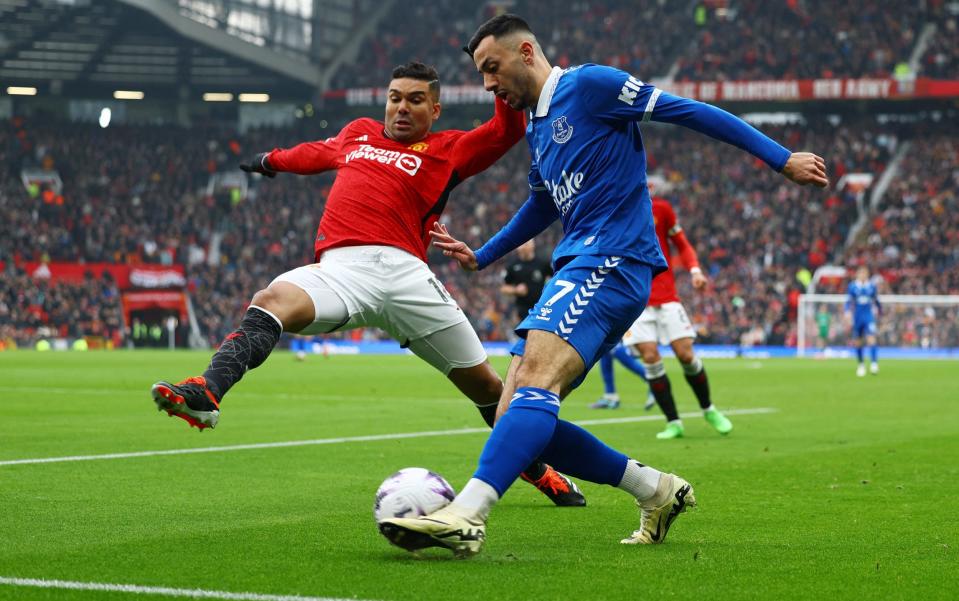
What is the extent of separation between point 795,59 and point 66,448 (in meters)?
40.5

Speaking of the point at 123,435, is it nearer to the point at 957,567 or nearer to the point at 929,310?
the point at 957,567

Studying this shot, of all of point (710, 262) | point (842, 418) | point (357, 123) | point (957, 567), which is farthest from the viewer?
point (710, 262)

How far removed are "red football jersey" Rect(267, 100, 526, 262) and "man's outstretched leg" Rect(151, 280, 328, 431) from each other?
59 cm

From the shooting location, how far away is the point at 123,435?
36.4 ft

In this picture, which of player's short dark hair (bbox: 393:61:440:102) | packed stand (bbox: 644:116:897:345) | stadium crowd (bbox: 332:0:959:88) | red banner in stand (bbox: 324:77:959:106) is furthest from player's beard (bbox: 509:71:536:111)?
stadium crowd (bbox: 332:0:959:88)

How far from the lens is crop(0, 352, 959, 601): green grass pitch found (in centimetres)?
447

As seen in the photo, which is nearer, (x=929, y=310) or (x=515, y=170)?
(x=929, y=310)

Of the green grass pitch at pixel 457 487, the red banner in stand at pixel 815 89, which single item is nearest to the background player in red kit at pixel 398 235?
the green grass pitch at pixel 457 487

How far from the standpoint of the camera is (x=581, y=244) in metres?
5.30

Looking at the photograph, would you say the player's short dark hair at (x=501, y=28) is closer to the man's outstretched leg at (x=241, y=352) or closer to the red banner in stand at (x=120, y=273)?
the man's outstretched leg at (x=241, y=352)

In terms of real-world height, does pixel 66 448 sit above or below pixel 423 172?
below

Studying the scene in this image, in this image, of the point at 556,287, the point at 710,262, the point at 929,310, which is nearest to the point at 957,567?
the point at 556,287

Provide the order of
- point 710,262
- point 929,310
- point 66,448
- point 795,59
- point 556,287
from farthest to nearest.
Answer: point 795,59 → point 710,262 → point 929,310 → point 66,448 → point 556,287

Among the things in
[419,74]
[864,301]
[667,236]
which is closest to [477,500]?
[419,74]
